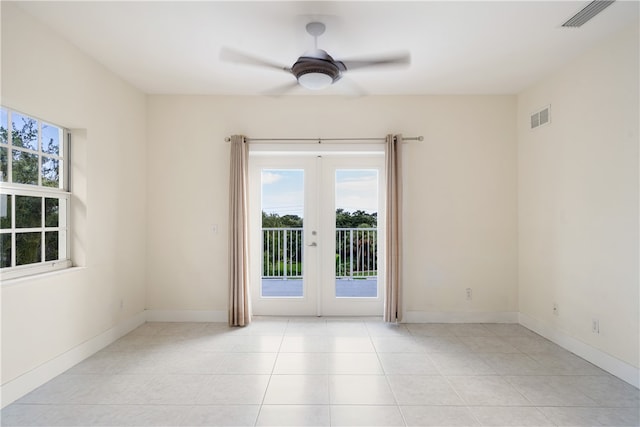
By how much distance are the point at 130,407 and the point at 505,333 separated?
3.76 metres

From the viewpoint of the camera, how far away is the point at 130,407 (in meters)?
2.39

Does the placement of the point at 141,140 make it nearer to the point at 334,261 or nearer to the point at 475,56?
the point at 334,261

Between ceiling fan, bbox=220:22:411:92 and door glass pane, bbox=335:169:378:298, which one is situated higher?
ceiling fan, bbox=220:22:411:92

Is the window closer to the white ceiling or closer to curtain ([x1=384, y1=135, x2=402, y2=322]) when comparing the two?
the white ceiling

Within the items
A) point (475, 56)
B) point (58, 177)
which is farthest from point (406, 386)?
point (58, 177)

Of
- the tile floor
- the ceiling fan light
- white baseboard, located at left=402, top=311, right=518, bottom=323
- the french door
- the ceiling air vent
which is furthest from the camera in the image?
the french door

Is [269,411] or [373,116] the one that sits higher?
[373,116]

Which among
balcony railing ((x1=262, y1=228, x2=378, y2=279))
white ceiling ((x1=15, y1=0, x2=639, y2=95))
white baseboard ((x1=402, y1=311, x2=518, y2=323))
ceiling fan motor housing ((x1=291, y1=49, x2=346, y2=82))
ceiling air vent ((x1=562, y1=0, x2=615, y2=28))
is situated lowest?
white baseboard ((x1=402, y1=311, x2=518, y2=323))

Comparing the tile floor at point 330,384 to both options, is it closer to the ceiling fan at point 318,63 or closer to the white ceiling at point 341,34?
the ceiling fan at point 318,63

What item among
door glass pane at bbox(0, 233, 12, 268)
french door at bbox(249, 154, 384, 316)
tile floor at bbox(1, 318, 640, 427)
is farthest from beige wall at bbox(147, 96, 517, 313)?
door glass pane at bbox(0, 233, 12, 268)

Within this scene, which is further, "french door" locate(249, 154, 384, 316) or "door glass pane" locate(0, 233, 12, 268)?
"french door" locate(249, 154, 384, 316)

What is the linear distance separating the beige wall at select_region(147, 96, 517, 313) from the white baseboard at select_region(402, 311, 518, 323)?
54 millimetres

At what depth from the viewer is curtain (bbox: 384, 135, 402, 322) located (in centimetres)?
416

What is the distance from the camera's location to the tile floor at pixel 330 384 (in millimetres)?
2279
